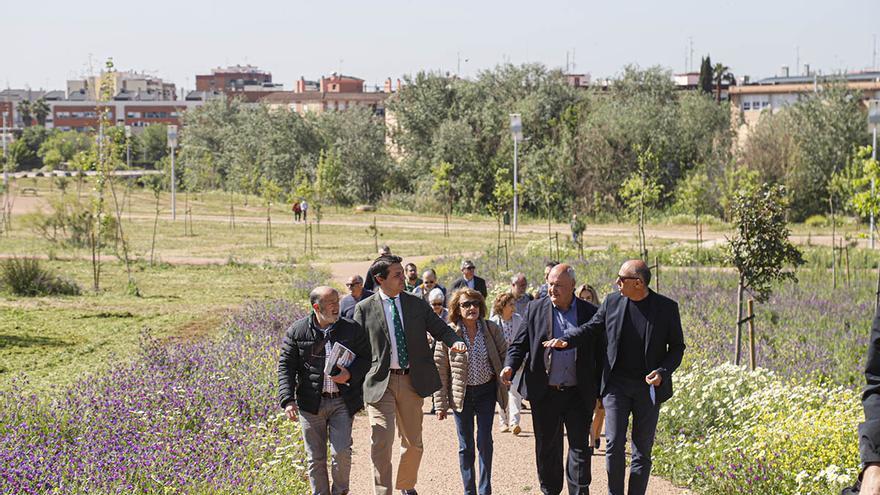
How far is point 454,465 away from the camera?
9.54 meters

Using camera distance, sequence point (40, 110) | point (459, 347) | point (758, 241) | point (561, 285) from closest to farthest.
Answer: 1. point (561, 285)
2. point (459, 347)
3. point (758, 241)
4. point (40, 110)

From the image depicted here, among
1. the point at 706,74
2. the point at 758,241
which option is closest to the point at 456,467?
the point at 758,241

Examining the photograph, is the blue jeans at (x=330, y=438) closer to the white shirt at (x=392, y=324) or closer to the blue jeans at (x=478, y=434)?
the white shirt at (x=392, y=324)

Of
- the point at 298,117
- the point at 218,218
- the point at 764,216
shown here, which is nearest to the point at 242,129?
the point at 298,117

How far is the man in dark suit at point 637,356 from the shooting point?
7.41 m

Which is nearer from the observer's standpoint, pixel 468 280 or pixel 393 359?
pixel 393 359

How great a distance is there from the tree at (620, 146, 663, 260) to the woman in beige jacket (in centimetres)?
1552

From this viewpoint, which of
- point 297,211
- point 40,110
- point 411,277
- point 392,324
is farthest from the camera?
point 40,110

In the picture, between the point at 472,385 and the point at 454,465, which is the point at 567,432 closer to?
the point at 472,385

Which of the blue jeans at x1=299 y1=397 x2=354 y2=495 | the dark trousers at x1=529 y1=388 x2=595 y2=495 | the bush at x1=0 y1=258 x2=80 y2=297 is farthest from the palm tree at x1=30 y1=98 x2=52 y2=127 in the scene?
the dark trousers at x1=529 y1=388 x2=595 y2=495

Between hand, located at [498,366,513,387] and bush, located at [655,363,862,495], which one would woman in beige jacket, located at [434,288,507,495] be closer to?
hand, located at [498,366,513,387]

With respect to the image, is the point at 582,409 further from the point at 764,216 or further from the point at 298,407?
the point at 764,216

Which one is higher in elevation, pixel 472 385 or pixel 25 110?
pixel 25 110

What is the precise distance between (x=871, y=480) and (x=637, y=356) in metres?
4.61
